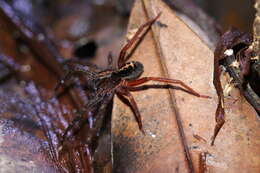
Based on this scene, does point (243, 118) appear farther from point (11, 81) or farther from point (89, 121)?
point (11, 81)

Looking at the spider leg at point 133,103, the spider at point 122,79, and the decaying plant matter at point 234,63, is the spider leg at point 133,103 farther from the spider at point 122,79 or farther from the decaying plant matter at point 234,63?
the decaying plant matter at point 234,63

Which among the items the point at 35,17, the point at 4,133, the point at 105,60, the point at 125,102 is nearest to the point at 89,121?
the point at 125,102

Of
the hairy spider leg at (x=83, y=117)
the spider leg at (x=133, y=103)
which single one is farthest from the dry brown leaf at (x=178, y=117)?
the hairy spider leg at (x=83, y=117)

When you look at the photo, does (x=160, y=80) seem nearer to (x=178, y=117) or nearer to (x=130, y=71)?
(x=178, y=117)

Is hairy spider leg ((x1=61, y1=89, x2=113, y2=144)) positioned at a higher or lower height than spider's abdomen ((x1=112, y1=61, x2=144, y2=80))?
lower

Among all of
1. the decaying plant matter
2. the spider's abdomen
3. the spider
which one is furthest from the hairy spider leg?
the decaying plant matter

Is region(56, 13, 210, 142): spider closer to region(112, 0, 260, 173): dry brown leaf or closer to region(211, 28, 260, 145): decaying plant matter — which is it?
region(112, 0, 260, 173): dry brown leaf

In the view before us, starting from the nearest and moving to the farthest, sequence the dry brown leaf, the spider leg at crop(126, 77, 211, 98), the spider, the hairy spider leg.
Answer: the dry brown leaf, the spider leg at crop(126, 77, 211, 98), the spider, the hairy spider leg
